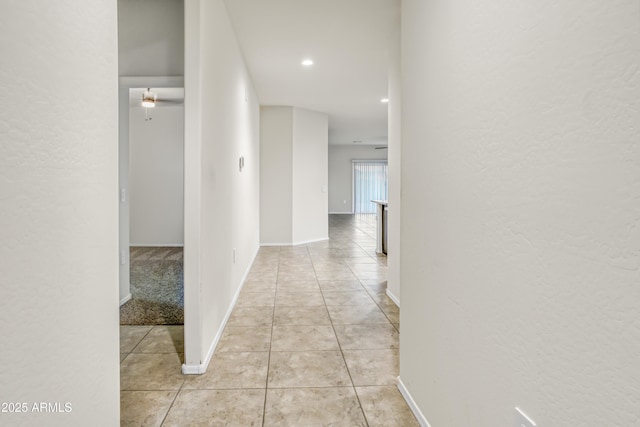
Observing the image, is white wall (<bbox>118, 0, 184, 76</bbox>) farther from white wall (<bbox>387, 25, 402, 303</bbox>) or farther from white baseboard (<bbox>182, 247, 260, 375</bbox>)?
white baseboard (<bbox>182, 247, 260, 375</bbox>)

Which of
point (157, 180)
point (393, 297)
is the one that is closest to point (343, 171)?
point (157, 180)

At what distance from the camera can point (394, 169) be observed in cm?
336

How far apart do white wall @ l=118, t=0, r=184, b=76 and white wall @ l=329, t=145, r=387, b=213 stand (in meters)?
10.7

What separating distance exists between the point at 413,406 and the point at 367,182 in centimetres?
1230

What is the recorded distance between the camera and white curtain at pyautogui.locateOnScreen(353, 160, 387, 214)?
13609 millimetres

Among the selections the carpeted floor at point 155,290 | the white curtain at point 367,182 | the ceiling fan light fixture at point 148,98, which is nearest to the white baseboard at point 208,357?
the carpeted floor at point 155,290

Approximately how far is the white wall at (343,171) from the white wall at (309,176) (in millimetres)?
6223

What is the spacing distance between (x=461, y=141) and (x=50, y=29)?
1.17m

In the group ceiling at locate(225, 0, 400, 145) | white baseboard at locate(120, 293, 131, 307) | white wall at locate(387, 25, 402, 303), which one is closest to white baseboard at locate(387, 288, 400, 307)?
white wall at locate(387, 25, 402, 303)

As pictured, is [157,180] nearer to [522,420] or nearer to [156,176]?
[156,176]

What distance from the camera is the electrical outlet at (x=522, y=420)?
0.90m

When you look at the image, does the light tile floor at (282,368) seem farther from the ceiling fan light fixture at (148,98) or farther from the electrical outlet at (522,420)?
the ceiling fan light fixture at (148,98)

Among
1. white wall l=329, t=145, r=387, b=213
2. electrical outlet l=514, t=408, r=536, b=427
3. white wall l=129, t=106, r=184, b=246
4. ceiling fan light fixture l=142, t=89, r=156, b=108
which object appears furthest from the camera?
white wall l=329, t=145, r=387, b=213

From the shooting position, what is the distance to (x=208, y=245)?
2.27m
